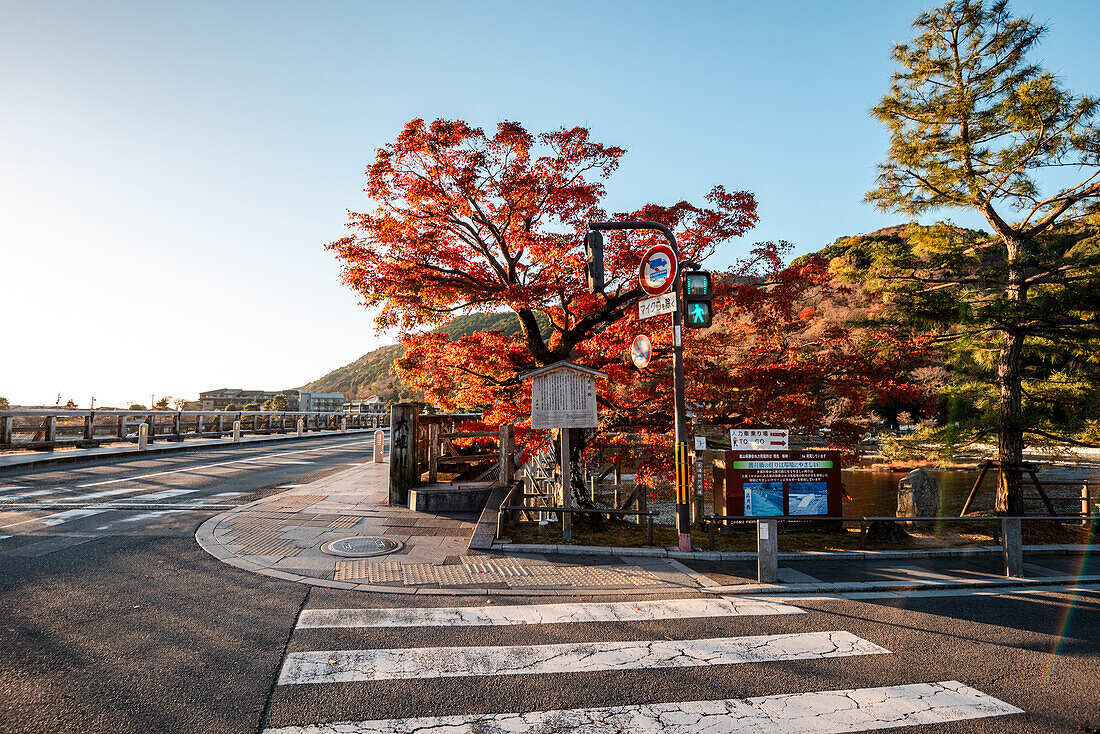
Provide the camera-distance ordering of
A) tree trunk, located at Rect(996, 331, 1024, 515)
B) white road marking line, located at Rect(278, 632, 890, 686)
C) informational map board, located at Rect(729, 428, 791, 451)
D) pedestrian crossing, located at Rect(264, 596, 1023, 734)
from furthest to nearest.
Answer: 1. tree trunk, located at Rect(996, 331, 1024, 515)
2. informational map board, located at Rect(729, 428, 791, 451)
3. white road marking line, located at Rect(278, 632, 890, 686)
4. pedestrian crossing, located at Rect(264, 596, 1023, 734)

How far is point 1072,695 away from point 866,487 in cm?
3057

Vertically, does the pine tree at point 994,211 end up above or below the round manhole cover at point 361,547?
above

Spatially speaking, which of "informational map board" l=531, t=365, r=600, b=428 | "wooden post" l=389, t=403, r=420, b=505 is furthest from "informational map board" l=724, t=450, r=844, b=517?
"wooden post" l=389, t=403, r=420, b=505

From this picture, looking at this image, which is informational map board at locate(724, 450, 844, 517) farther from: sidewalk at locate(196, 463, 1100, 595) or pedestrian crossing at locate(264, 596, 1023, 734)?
pedestrian crossing at locate(264, 596, 1023, 734)

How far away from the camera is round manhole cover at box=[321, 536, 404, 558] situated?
26.3ft

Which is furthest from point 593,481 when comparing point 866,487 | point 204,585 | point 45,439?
point 866,487

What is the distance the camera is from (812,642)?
530cm

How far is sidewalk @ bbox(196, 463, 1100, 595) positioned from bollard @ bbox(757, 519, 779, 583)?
0.15m

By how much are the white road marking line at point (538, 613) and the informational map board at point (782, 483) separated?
4454 mm

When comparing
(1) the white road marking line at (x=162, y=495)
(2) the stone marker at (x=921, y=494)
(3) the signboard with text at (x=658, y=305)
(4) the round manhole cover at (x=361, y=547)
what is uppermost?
(3) the signboard with text at (x=658, y=305)

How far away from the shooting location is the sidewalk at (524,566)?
6.93m

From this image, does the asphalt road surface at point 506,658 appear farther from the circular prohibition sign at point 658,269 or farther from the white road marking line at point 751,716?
the circular prohibition sign at point 658,269

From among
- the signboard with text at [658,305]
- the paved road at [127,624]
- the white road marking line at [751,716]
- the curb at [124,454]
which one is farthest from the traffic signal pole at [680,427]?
the curb at [124,454]

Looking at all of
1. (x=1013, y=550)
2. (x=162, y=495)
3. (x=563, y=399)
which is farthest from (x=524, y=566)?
(x=162, y=495)
